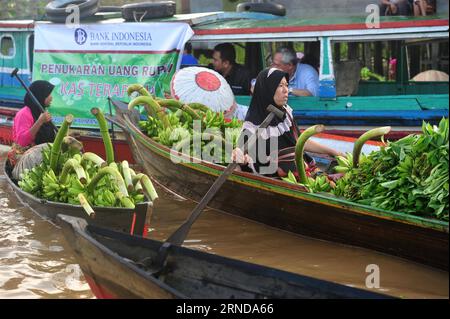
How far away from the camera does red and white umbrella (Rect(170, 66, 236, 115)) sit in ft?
26.6

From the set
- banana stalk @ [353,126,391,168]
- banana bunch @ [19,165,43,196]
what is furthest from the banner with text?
banana stalk @ [353,126,391,168]

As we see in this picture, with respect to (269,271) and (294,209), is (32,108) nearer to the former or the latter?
(294,209)

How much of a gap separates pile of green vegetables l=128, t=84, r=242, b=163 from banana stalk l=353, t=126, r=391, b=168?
1600 millimetres

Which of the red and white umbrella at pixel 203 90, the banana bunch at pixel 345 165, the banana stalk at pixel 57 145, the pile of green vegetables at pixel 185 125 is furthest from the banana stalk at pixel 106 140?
the red and white umbrella at pixel 203 90

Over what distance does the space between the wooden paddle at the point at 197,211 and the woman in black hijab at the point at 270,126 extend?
Answer: 0.13 m

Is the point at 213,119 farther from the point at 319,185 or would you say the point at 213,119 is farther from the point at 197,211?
the point at 197,211

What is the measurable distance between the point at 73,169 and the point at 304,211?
77.3 inches

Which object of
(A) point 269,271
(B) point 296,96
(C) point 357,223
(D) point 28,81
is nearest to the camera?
(A) point 269,271

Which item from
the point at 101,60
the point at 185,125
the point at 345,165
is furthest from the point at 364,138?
the point at 101,60

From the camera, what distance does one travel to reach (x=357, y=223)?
5.53 m

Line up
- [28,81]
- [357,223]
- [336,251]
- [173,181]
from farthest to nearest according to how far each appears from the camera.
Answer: [28,81] < [173,181] < [336,251] < [357,223]

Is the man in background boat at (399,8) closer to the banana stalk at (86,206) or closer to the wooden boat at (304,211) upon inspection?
the wooden boat at (304,211)
